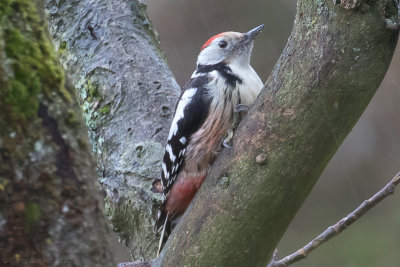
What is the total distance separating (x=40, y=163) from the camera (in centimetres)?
117

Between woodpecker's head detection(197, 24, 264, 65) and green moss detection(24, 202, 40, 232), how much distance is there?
2542 millimetres

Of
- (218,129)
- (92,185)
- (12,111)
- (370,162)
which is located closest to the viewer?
(12,111)

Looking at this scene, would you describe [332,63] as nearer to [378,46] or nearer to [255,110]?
[378,46]

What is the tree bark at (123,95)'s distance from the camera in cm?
317

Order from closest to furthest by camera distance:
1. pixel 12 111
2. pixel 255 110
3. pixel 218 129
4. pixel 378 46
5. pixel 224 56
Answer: pixel 12 111, pixel 378 46, pixel 255 110, pixel 218 129, pixel 224 56

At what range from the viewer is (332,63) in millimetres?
1865

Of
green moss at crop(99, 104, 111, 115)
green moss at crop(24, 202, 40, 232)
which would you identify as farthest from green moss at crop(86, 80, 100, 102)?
green moss at crop(24, 202, 40, 232)

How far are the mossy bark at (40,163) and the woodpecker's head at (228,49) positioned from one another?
7.94ft

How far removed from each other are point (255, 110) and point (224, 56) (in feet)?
5.47

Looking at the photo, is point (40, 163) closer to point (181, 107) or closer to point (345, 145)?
point (181, 107)

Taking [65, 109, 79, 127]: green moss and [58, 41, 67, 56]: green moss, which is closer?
[65, 109, 79, 127]: green moss

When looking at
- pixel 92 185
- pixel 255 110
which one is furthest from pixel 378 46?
pixel 92 185

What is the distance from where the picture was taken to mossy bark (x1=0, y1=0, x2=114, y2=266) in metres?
1.14

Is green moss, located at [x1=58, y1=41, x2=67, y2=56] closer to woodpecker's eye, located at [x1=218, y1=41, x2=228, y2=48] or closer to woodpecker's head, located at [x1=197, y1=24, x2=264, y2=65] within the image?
woodpecker's head, located at [x1=197, y1=24, x2=264, y2=65]
